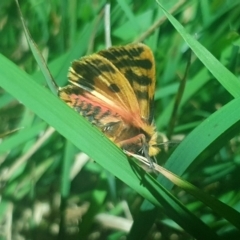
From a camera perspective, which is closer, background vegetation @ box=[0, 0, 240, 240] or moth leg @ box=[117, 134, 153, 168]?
moth leg @ box=[117, 134, 153, 168]

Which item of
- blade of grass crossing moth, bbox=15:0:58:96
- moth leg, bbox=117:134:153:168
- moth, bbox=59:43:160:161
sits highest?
blade of grass crossing moth, bbox=15:0:58:96

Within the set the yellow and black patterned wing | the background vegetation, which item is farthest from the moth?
the background vegetation

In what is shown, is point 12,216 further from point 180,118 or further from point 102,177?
point 180,118

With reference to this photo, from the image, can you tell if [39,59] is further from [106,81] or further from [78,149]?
[78,149]

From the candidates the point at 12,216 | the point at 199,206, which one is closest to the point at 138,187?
the point at 199,206

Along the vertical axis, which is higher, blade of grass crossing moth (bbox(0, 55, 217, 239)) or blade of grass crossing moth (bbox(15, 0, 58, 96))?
blade of grass crossing moth (bbox(15, 0, 58, 96))

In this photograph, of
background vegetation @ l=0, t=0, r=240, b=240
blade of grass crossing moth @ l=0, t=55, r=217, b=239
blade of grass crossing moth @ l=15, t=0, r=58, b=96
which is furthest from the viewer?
background vegetation @ l=0, t=0, r=240, b=240

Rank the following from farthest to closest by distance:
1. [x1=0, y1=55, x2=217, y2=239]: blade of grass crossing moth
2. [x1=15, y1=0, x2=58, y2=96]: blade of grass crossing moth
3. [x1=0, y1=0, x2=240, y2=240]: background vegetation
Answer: [x1=0, y1=0, x2=240, y2=240]: background vegetation < [x1=15, y1=0, x2=58, y2=96]: blade of grass crossing moth < [x1=0, y1=55, x2=217, y2=239]: blade of grass crossing moth

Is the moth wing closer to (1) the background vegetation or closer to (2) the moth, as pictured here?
(2) the moth
